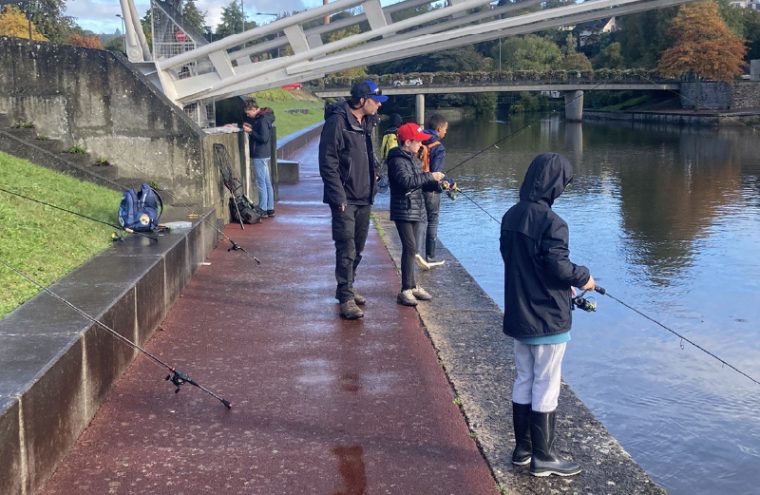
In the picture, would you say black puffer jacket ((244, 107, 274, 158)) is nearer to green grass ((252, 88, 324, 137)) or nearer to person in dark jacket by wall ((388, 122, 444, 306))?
person in dark jacket by wall ((388, 122, 444, 306))

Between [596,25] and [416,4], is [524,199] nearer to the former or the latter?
[416,4]

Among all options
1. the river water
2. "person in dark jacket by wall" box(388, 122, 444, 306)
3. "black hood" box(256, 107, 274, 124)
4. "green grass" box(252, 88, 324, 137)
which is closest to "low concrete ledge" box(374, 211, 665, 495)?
"person in dark jacket by wall" box(388, 122, 444, 306)

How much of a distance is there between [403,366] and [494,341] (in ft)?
2.83

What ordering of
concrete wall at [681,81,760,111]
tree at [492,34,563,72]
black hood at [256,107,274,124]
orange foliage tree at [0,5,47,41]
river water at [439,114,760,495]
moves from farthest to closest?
tree at [492,34,563,72]
concrete wall at [681,81,760,111]
orange foliage tree at [0,5,47,41]
black hood at [256,107,274,124]
river water at [439,114,760,495]

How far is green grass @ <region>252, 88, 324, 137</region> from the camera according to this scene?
1910 inches

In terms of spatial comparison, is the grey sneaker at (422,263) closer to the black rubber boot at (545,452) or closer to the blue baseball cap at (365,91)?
the blue baseball cap at (365,91)

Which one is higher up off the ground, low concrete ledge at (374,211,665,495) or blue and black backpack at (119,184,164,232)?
blue and black backpack at (119,184,164,232)

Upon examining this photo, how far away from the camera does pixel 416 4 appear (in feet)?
40.7

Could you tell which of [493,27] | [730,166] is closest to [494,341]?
[493,27]

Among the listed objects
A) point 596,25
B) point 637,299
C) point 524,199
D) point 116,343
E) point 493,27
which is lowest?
point 637,299

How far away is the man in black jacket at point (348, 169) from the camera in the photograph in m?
6.81

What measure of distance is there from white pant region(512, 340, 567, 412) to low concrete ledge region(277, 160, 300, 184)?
1488 centimetres

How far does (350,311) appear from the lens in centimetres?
701

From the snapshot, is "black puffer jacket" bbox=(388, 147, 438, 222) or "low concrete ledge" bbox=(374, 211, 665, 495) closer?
"low concrete ledge" bbox=(374, 211, 665, 495)
